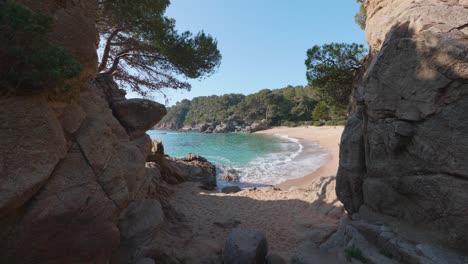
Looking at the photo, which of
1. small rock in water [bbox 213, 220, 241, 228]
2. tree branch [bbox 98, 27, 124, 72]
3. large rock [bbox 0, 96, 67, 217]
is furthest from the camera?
tree branch [bbox 98, 27, 124, 72]

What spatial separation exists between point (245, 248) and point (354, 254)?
2.22 meters

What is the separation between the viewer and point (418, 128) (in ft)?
15.6

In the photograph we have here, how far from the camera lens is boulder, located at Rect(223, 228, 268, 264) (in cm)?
562

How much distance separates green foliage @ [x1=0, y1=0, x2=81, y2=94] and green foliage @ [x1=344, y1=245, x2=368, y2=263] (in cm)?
584

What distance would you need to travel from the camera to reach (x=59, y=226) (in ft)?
12.4

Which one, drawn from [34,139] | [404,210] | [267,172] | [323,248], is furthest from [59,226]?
[267,172]

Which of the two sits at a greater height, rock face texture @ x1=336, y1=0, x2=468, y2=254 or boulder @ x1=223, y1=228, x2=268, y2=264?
rock face texture @ x1=336, y1=0, x2=468, y2=254

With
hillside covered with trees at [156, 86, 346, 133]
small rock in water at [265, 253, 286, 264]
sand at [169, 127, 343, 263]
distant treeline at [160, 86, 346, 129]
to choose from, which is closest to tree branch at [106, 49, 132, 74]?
sand at [169, 127, 343, 263]

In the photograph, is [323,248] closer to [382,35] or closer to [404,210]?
[404,210]

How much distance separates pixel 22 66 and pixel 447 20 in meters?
7.33

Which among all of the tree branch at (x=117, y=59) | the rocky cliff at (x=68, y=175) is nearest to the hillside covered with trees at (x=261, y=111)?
the tree branch at (x=117, y=59)

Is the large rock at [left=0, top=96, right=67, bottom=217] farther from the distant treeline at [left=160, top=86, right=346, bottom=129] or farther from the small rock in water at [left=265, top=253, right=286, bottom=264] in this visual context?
the distant treeline at [left=160, top=86, right=346, bottom=129]

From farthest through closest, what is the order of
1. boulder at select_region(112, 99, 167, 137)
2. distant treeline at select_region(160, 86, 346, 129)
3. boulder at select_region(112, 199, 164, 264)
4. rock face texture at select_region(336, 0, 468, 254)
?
distant treeline at select_region(160, 86, 346, 129), boulder at select_region(112, 99, 167, 137), boulder at select_region(112, 199, 164, 264), rock face texture at select_region(336, 0, 468, 254)

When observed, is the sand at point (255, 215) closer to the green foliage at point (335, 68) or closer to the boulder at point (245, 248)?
the boulder at point (245, 248)
